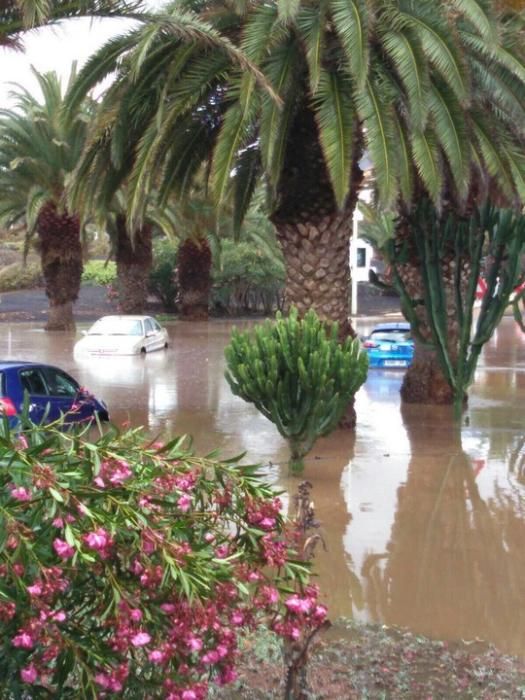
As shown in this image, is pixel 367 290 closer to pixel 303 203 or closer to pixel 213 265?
pixel 213 265

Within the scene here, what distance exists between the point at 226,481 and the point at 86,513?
1.01 meters

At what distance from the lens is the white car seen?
1120 inches

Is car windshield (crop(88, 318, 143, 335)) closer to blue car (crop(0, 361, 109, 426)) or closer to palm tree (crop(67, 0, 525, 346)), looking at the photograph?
palm tree (crop(67, 0, 525, 346))

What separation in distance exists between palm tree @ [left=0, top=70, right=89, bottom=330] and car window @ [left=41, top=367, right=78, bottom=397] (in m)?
15.9

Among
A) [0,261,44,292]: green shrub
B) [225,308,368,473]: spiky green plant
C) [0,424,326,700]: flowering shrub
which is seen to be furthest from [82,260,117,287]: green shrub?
[0,424,326,700]: flowering shrub

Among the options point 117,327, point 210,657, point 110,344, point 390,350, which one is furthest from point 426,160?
point 117,327

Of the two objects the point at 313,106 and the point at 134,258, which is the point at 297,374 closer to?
the point at 313,106

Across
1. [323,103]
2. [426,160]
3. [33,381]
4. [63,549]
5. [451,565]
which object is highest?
[323,103]

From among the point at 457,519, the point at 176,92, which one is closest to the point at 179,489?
the point at 457,519

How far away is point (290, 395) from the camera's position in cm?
1180

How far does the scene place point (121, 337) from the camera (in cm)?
2931

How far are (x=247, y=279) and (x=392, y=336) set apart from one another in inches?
949

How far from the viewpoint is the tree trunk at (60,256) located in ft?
116

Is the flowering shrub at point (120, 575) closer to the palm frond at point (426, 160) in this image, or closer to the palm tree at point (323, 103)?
the palm tree at point (323, 103)
